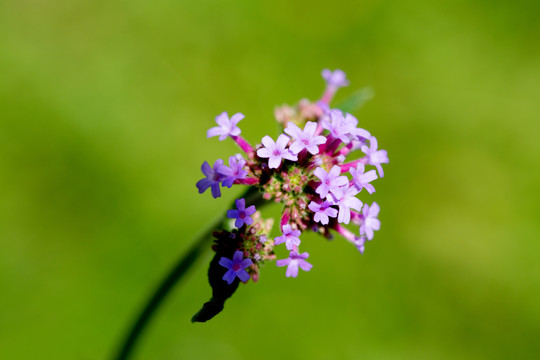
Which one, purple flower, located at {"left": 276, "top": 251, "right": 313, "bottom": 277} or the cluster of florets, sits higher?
the cluster of florets

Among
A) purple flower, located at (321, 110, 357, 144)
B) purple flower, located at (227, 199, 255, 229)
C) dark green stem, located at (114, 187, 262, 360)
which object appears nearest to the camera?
purple flower, located at (227, 199, 255, 229)

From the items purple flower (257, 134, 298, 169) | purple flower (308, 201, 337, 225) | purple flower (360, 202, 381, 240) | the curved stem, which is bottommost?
the curved stem

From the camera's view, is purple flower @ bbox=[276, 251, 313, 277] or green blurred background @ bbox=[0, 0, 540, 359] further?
green blurred background @ bbox=[0, 0, 540, 359]

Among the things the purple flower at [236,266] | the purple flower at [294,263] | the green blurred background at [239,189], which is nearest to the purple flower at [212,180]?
the purple flower at [236,266]

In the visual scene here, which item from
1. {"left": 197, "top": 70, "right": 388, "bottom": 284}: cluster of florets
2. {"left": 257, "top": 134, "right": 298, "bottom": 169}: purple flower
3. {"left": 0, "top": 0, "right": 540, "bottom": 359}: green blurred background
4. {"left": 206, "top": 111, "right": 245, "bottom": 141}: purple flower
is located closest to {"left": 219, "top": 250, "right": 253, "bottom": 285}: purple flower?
{"left": 197, "top": 70, "right": 388, "bottom": 284}: cluster of florets

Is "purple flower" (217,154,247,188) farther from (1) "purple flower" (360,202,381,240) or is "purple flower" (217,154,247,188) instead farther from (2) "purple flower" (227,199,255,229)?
(1) "purple flower" (360,202,381,240)

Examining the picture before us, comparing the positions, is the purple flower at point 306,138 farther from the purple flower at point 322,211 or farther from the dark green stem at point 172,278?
the dark green stem at point 172,278

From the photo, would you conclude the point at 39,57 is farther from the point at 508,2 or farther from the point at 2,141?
the point at 508,2
